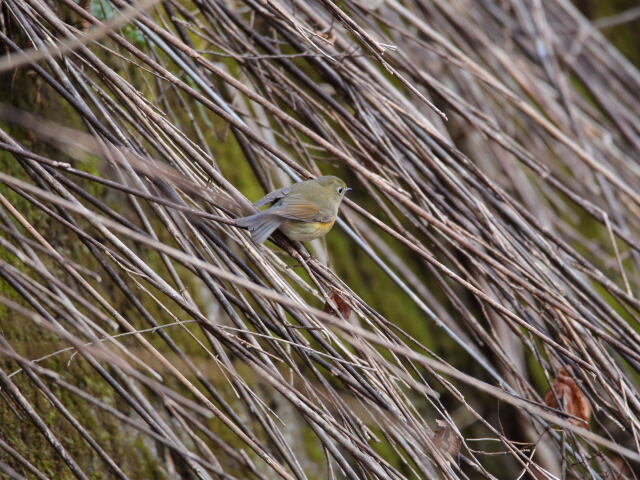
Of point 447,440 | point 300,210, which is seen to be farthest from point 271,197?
point 447,440

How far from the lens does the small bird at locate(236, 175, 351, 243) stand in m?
2.45

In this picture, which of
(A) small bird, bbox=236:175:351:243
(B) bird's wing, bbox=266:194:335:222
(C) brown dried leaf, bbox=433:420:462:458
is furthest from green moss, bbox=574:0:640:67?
(C) brown dried leaf, bbox=433:420:462:458

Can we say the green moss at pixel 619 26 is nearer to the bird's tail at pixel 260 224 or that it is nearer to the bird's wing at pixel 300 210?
the bird's wing at pixel 300 210

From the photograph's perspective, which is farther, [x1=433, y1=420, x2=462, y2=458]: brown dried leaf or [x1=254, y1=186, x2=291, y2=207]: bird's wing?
[x1=254, y1=186, x2=291, y2=207]: bird's wing

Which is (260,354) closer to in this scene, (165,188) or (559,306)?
(165,188)

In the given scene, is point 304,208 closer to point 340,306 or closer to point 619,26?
point 340,306

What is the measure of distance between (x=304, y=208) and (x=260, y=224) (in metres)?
0.37

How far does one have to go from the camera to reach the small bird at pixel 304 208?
2449 mm

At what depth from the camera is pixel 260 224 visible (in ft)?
7.04

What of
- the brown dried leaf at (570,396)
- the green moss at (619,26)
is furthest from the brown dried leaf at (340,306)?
the green moss at (619,26)

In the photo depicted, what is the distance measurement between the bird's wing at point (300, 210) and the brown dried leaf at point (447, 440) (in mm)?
799

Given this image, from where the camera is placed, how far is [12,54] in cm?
203

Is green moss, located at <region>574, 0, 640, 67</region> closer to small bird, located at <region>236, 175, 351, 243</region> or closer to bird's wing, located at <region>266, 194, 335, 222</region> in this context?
small bird, located at <region>236, 175, 351, 243</region>

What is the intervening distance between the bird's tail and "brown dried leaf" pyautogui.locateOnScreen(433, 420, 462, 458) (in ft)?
2.26
